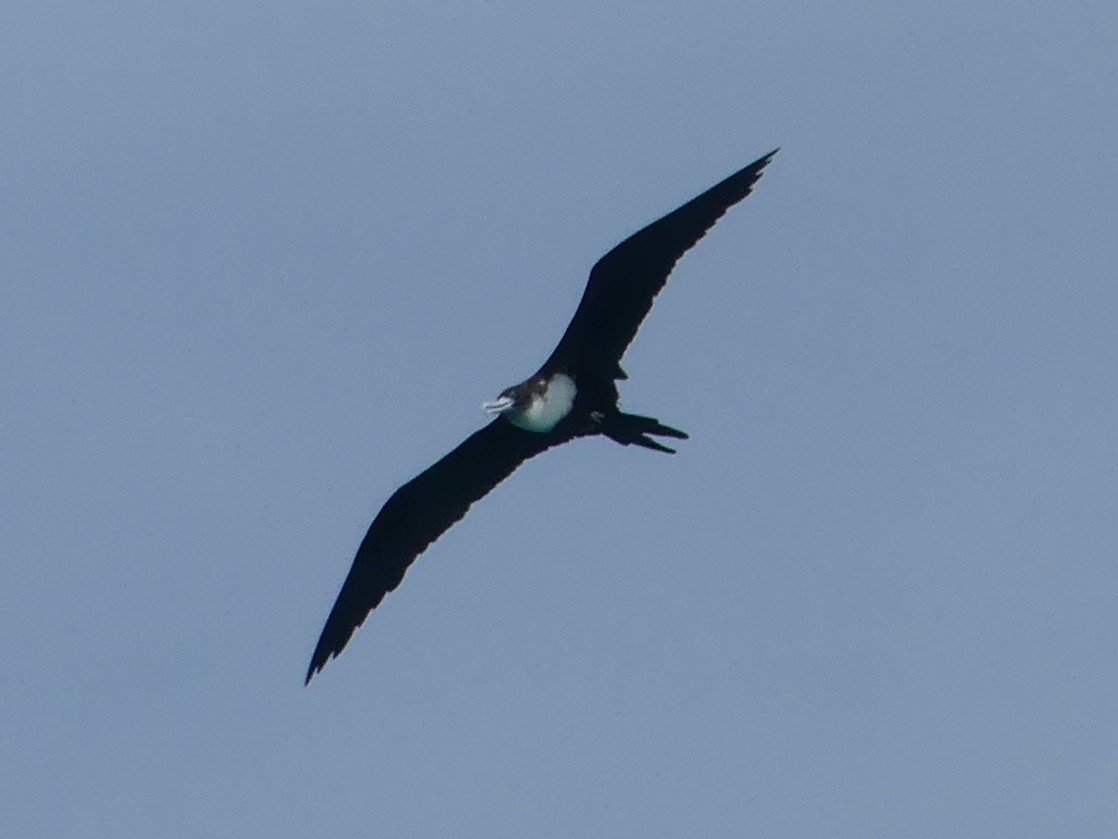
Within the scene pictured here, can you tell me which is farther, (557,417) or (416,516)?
(416,516)

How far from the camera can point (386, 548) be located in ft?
49.4

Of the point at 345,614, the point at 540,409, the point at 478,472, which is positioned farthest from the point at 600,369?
the point at 345,614

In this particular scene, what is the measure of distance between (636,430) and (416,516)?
1825 millimetres

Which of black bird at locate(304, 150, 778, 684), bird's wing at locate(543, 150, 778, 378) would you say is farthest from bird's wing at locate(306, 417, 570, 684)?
bird's wing at locate(543, 150, 778, 378)

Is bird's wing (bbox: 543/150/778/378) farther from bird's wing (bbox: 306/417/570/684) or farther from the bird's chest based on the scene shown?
bird's wing (bbox: 306/417/570/684)

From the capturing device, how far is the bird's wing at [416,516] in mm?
14836

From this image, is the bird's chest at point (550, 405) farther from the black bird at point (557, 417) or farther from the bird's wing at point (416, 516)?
the bird's wing at point (416, 516)

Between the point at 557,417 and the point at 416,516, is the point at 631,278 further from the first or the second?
the point at 416,516

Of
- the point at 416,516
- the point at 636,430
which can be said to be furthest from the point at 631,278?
the point at 416,516

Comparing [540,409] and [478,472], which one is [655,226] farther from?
[478,472]

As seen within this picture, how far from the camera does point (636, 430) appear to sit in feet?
45.9

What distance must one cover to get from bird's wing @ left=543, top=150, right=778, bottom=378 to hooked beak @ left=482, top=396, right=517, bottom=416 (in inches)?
12.0

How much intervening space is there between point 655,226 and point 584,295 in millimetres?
615

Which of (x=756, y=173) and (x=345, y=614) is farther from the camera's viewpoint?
(x=345, y=614)
